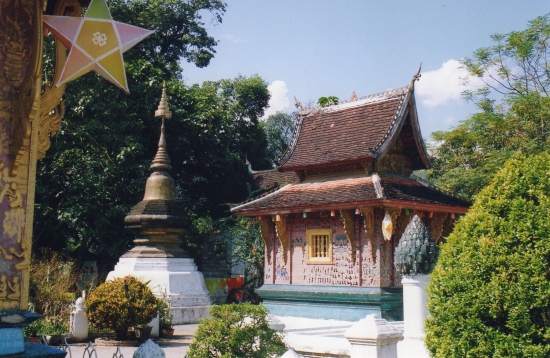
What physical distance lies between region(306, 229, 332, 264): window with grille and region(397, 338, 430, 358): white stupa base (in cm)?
843

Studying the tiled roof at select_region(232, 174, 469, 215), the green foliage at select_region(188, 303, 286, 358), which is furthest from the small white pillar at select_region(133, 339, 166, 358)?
the tiled roof at select_region(232, 174, 469, 215)

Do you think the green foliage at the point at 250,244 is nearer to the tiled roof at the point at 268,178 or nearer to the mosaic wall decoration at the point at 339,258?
the tiled roof at the point at 268,178

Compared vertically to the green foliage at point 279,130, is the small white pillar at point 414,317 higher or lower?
lower

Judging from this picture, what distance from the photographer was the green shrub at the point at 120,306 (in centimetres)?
1282

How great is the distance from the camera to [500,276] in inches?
239

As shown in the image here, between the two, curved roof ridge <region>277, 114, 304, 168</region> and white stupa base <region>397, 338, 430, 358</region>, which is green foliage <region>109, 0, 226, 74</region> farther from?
white stupa base <region>397, 338, 430, 358</region>

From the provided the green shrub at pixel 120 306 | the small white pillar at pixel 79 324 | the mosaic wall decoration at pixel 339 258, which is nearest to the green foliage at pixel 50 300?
the small white pillar at pixel 79 324

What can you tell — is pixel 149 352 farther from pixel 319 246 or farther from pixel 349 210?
pixel 319 246

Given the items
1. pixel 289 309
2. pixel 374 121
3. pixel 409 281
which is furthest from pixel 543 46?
pixel 409 281

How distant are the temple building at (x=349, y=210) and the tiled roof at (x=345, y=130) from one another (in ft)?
0.13

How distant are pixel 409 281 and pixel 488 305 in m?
2.50

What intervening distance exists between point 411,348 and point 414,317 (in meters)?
0.43

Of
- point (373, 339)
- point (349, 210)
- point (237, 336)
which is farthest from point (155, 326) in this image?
point (373, 339)

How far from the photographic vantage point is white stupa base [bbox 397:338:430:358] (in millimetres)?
8137
